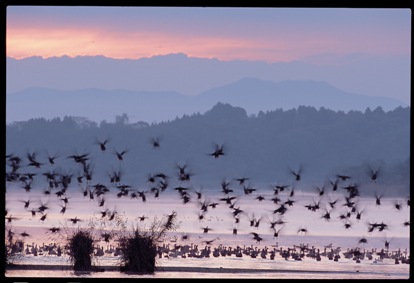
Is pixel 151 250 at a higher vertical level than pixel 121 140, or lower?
lower

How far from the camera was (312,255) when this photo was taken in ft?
85.4

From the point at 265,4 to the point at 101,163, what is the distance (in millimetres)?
22924

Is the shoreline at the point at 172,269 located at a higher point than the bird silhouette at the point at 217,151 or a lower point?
lower

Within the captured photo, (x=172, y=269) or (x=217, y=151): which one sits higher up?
(x=217, y=151)

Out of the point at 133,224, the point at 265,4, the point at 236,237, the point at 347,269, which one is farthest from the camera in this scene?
the point at 236,237

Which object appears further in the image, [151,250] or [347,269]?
[347,269]

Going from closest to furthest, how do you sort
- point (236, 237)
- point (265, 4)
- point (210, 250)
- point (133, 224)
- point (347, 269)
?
1. point (265, 4)
2. point (133, 224)
3. point (347, 269)
4. point (210, 250)
5. point (236, 237)

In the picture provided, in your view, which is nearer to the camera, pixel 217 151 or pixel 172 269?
pixel 217 151

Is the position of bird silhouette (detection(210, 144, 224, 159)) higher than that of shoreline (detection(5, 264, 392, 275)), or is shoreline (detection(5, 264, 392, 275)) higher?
bird silhouette (detection(210, 144, 224, 159))

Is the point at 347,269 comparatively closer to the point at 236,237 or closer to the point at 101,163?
the point at 236,237

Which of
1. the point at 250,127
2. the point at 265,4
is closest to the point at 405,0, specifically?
the point at 265,4

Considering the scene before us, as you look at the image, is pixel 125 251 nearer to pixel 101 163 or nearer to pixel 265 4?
pixel 265 4
